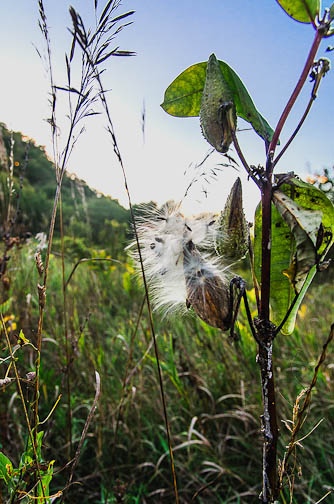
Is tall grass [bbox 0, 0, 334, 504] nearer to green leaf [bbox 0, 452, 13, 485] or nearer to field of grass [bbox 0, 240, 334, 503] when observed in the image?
field of grass [bbox 0, 240, 334, 503]

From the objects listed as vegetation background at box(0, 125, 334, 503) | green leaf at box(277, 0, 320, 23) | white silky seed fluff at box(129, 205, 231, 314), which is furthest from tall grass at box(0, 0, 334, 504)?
green leaf at box(277, 0, 320, 23)

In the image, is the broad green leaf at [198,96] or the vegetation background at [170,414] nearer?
the broad green leaf at [198,96]

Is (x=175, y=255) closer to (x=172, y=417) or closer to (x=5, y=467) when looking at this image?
(x=5, y=467)

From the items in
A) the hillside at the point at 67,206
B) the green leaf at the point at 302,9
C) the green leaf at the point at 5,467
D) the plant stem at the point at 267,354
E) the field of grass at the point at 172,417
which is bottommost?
the field of grass at the point at 172,417

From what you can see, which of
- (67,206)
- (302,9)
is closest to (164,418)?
(302,9)

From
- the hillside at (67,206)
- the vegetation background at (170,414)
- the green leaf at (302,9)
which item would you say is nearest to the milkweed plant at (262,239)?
the green leaf at (302,9)

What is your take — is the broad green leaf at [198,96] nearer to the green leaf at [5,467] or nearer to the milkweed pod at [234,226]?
the milkweed pod at [234,226]

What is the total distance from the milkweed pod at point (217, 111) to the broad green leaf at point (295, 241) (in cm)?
10

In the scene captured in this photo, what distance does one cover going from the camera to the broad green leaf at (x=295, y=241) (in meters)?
0.43

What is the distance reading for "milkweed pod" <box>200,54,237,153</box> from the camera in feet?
1.50

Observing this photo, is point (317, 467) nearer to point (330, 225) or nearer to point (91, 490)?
point (91, 490)

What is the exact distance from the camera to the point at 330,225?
1.59 ft

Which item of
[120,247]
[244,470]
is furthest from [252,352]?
[120,247]

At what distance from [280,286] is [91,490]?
3.75 ft
